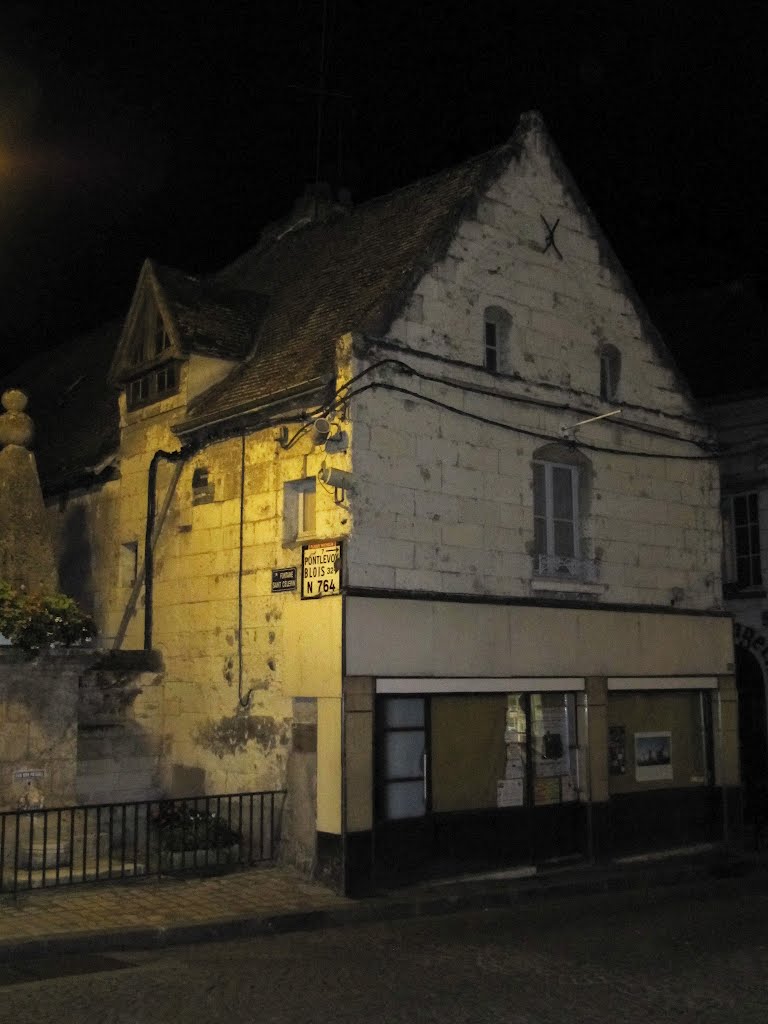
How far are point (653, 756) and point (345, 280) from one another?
28.1 ft

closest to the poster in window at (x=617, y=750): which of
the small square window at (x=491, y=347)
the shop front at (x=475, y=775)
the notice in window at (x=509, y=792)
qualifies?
Result: the shop front at (x=475, y=775)

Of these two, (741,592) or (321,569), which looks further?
(741,592)

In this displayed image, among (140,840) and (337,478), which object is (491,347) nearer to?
(337,478)

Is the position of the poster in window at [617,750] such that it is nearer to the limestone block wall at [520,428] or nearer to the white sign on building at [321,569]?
the limestone block wall at [520,428]

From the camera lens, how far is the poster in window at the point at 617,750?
16.2 metres

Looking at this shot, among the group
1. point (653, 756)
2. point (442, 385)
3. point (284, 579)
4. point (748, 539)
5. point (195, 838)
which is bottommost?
point (195, 838)

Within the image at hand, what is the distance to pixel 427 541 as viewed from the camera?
1412 centimetres

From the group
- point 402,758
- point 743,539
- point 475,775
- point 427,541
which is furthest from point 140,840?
point 743,539

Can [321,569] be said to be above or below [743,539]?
below

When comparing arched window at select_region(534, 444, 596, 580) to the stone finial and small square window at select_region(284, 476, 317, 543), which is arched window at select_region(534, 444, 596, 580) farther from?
the stone finial

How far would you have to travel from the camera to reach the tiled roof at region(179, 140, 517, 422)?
577 inches

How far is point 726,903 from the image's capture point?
498 inches

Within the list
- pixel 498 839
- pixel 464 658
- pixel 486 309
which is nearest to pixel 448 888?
pixel 498 839

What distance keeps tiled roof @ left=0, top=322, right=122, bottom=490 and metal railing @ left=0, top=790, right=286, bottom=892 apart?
21.3ft
